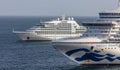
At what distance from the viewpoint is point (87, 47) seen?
60.2 meters

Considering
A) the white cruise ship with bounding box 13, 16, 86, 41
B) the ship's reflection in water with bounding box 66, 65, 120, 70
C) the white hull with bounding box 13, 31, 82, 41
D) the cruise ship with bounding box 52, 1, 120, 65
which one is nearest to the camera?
the ship's reflection in water with bounding box 66, 65, 120, 70

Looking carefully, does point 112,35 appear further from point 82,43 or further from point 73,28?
point 73,28

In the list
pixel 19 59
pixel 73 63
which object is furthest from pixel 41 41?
pixel 73 63

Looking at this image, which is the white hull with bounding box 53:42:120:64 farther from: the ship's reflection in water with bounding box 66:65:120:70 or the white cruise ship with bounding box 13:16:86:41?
the white cruise ship with bounding box 13:16:86:41

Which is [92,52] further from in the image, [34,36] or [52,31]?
[52,31]

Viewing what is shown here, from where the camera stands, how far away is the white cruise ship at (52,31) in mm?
110812

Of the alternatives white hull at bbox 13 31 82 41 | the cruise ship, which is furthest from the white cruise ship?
the cruise ship

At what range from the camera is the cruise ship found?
60.2m

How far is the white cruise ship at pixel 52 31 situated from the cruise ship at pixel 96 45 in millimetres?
48906

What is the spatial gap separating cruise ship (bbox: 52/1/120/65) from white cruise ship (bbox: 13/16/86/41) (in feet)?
160

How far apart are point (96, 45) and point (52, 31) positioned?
53.2m

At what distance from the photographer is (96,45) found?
197 feet

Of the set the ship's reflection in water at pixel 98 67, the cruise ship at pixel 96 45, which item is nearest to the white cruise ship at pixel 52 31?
the cruise ship at pixel 96 45

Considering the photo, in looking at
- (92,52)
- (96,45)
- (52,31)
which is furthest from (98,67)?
(52,31)
